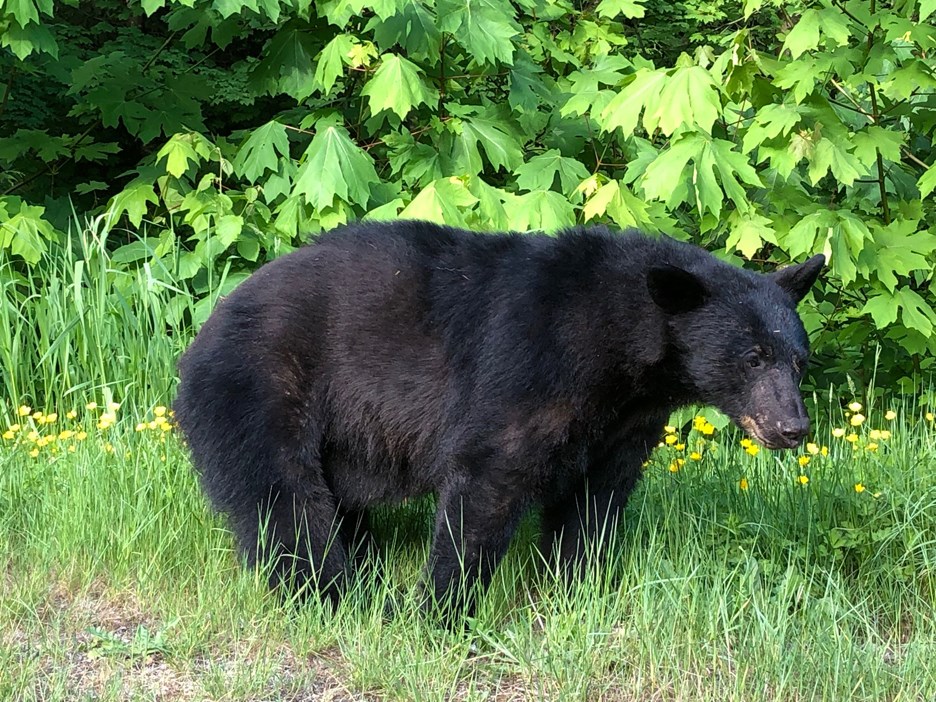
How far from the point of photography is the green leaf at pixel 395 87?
18.3 feet

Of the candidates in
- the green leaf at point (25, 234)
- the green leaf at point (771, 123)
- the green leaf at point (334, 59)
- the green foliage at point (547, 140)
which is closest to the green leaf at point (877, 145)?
the green foliage at point (547, 140)

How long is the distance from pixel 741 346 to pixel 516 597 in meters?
1.20

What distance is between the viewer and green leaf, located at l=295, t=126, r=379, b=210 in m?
5.59

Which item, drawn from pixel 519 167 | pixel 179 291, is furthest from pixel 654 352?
pixel 179 291

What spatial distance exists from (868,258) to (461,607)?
9.50 ft

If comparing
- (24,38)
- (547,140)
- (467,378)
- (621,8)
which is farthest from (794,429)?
(24,38)

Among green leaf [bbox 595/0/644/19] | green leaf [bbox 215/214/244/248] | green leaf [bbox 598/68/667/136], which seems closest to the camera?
green leaf [bbox 598/68/667/136]

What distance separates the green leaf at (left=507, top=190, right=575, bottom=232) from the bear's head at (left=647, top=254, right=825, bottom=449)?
1.73 m

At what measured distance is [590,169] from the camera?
6867 millimetres

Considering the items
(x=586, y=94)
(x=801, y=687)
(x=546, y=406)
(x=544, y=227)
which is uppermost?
(x=586, y=94)

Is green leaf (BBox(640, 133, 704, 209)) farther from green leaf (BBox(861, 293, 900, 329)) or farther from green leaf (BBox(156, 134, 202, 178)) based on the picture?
green leaf (BBox(156, 134, 202, 178))

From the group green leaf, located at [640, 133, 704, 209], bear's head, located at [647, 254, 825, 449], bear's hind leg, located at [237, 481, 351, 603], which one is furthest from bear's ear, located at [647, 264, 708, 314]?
green leaf, located at [640, 133, 704, 209]

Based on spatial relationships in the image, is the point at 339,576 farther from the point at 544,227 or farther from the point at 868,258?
the point at 868,258

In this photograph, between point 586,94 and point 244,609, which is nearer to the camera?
point 244,609
